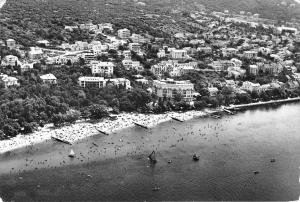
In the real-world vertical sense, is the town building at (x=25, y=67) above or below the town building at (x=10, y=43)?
below

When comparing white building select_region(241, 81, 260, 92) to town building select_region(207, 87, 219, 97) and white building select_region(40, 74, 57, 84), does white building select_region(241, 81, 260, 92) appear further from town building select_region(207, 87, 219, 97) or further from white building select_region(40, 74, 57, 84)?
white building select_region(40, 74, 57, 84)

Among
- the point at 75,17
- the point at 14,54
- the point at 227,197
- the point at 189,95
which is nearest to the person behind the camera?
the point at 227,197

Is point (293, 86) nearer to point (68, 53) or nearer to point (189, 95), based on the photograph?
point (189, 95)

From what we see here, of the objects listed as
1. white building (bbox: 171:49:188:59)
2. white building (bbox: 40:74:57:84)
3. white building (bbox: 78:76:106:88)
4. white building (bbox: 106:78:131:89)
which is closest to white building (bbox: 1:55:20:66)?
white building (bbox: 40:74:57:84)

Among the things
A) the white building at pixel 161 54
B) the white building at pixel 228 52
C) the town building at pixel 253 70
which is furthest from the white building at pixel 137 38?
the town building at pixel 253 70

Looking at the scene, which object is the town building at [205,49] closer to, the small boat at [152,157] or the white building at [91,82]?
the white building at [91,82]

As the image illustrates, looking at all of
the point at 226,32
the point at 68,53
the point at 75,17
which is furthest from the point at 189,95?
the point at 226,32

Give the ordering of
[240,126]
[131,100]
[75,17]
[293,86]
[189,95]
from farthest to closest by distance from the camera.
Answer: [75,17] → [293,86] → [189,95] → [131,100] → [240,126]
